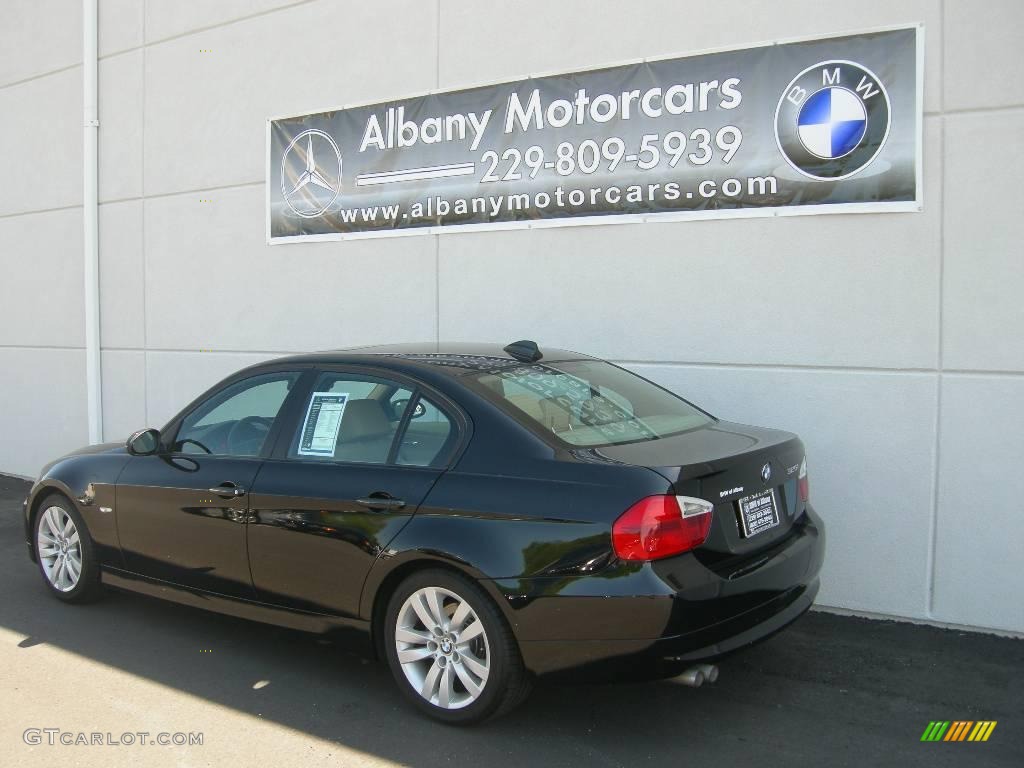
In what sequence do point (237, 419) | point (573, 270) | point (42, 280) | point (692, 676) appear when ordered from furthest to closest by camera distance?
1. point (42, 280)
2. point (573, 270)
3. point (237, 419)
4. point (692, 676)

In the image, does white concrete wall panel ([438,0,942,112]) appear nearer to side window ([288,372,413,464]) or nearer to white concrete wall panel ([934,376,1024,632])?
white concrete wall panel ([934,376,1024,632])

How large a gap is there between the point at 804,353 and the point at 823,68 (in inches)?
66.9

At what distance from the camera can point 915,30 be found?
5.39 metres

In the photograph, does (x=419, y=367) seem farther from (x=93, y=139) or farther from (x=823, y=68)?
(x=93, y=139)

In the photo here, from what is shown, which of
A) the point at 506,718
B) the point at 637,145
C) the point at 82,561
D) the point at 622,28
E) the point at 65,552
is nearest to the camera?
the point at 506,718

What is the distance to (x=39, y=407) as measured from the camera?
10250 millimetres

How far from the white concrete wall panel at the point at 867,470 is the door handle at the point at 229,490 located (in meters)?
3.15

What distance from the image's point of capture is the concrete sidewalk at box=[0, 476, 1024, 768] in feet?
12.3

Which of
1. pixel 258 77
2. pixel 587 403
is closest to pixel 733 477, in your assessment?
pixel 587 403

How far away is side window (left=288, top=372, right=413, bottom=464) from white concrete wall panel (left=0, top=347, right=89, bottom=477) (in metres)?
6.23

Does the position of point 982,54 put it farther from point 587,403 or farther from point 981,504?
point 587,403

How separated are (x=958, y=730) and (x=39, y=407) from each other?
31.1ft

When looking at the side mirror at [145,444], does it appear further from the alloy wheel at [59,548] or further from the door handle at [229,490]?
the alloy wheel at [59,548]

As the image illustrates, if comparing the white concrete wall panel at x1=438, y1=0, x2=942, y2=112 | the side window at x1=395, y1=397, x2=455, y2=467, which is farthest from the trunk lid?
the white concrete wall panel at x1=438, y1=0, x2=942, y2=112
